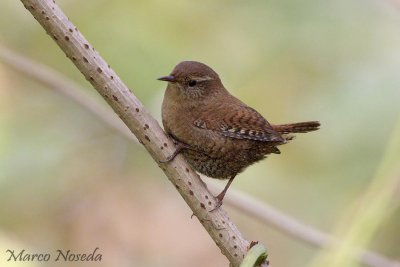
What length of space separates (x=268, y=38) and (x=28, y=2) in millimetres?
2065

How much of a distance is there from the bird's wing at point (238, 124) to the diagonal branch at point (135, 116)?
0.63 m

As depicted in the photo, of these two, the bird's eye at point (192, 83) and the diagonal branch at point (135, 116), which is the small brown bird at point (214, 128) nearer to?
the bird's eye at point (192, 83)

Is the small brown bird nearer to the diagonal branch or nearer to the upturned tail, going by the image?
the upturned tail

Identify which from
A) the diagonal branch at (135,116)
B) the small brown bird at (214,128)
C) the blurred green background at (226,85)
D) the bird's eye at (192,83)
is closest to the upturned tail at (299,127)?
the small brown bird at (214,128)

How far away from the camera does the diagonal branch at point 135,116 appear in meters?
1.66

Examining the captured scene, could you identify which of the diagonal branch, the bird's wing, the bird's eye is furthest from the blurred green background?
the diagonal branch

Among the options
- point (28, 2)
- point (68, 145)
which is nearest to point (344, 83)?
point (68, 145)

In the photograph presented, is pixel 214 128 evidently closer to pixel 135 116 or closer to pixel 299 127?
pixel 299 127

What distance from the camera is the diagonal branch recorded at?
1.66 meters

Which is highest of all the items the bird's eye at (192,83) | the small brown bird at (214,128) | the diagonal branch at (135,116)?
the bird's eye at (192,83)

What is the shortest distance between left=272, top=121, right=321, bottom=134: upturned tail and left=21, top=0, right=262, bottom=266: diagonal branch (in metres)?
0.79

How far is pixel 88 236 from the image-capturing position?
3.52 m

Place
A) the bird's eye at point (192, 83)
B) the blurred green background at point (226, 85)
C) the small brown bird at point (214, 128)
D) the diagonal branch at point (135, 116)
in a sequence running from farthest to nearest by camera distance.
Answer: the blurred green background at point (226, 85) < the bird's eye at point (192, 83) < the small brown bird at point (214, 128) < the diagonal branch at point (135, 116)

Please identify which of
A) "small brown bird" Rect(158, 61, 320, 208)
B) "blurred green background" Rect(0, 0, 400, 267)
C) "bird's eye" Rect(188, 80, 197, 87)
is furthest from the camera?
"blurred green background" Rect(0, 0, 400, 267)
